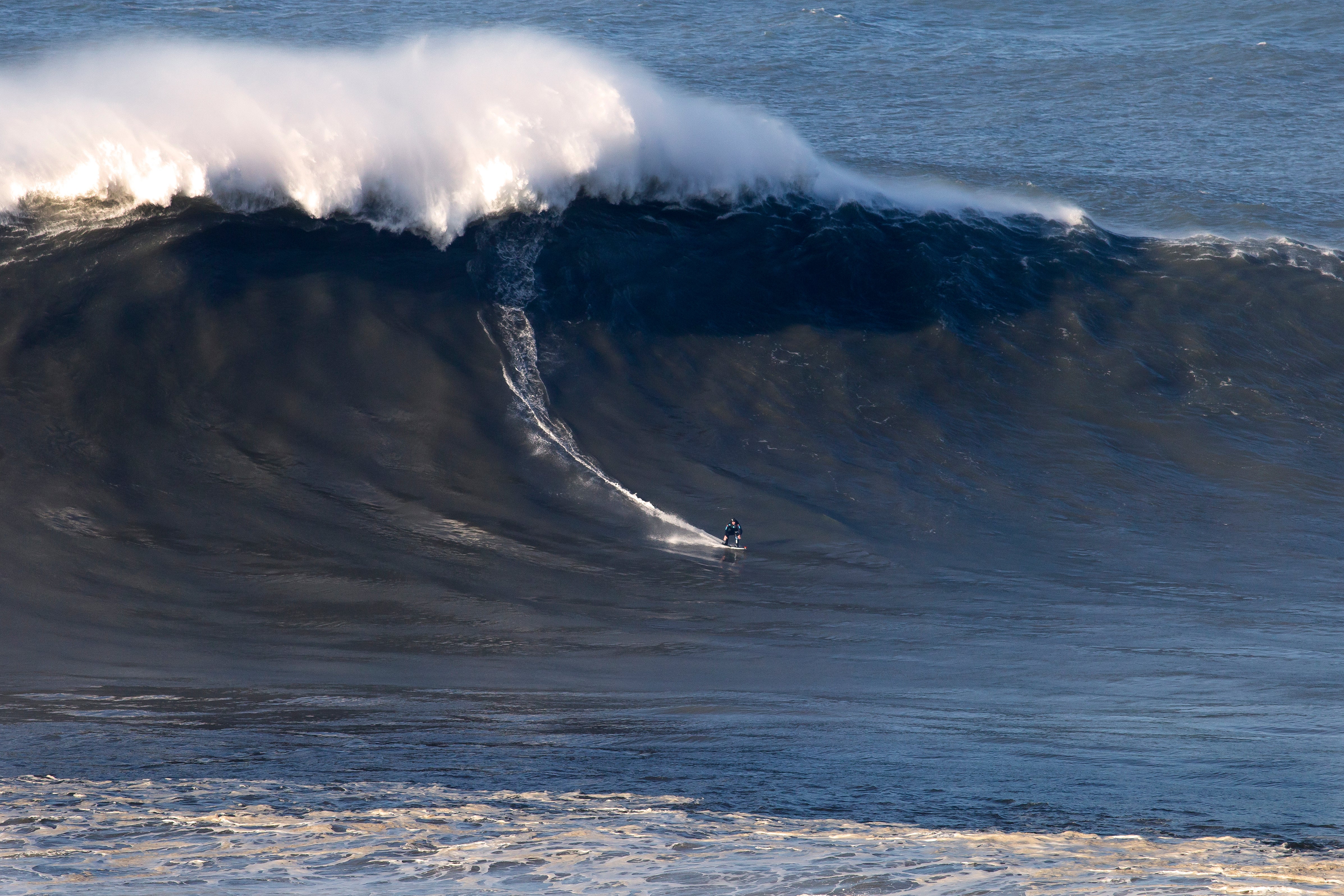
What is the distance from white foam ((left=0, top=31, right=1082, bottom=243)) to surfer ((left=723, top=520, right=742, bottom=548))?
685 cm

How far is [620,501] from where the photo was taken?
13.3 metres

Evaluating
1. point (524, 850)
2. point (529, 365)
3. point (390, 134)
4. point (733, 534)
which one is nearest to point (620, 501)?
point (733, 534)

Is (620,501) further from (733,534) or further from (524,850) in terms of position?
(524,850)

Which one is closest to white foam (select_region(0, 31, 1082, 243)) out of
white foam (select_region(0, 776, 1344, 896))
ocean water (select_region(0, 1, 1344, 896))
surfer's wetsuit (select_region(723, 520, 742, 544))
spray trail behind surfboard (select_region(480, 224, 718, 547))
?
ocean water (select_region(0, 1, 1344, 896))

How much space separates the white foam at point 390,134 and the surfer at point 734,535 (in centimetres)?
685

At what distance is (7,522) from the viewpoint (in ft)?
39.1

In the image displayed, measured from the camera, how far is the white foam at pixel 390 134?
16.2 metres

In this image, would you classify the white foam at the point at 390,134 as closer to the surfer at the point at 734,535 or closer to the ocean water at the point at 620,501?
the ocean water at the point at 620,501

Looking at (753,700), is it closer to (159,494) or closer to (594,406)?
(594,406)

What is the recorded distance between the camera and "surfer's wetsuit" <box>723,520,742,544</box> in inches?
490

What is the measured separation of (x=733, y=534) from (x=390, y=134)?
8.32 meters

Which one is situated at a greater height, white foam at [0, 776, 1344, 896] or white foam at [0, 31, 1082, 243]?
white foam at [0, 31, 1082, 243]

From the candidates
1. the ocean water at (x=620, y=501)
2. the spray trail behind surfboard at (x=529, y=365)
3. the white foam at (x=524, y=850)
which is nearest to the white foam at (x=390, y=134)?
the ocean water at (x=620, y=501)

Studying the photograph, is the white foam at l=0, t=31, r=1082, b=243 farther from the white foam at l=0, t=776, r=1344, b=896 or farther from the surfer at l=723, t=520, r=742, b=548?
the white foam at l=0, t=776, r=1344, b=896
